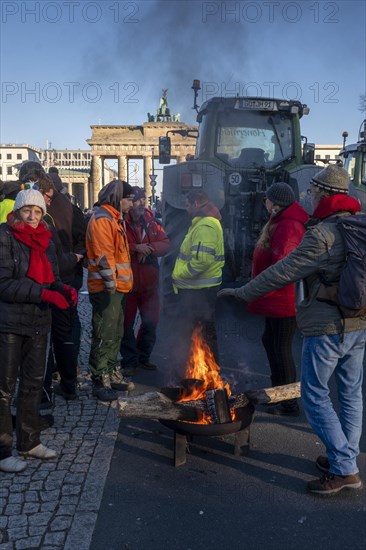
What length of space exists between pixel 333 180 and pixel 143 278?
300 centimetres

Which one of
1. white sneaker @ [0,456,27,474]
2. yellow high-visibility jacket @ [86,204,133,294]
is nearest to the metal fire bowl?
white sneaker @ [0,456,27,474]

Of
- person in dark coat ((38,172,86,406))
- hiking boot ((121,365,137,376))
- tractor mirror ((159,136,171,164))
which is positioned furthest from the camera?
tractor mirror ((159,136,171,164))

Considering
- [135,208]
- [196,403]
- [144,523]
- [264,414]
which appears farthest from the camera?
[135,208]

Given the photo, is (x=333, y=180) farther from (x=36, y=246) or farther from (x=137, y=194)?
(x=137, y=194)

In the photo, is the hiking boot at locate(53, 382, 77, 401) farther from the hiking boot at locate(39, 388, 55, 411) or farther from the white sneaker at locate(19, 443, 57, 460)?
the white sneaker at locate(19, 443, 57, 460)

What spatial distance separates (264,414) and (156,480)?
1.49 m

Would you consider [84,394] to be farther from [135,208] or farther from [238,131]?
[238,131]

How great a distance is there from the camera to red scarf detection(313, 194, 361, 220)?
11.0ft

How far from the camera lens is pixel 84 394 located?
17.0 feet

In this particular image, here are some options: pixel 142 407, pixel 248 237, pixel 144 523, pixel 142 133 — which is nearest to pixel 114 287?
pixel 142 407

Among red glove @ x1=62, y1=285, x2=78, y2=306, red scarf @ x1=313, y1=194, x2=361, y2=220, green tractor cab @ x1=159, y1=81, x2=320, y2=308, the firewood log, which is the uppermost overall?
green tractor cab @ x1=159, y1=81, x2=320, y2=308

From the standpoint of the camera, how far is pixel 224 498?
3.38 m

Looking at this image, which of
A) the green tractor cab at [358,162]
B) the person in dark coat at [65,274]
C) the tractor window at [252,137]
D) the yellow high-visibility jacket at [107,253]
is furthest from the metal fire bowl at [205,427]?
the green tractor cab at [358,162]

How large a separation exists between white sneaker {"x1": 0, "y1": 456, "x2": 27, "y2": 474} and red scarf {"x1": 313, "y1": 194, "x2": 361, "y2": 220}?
103 inches
